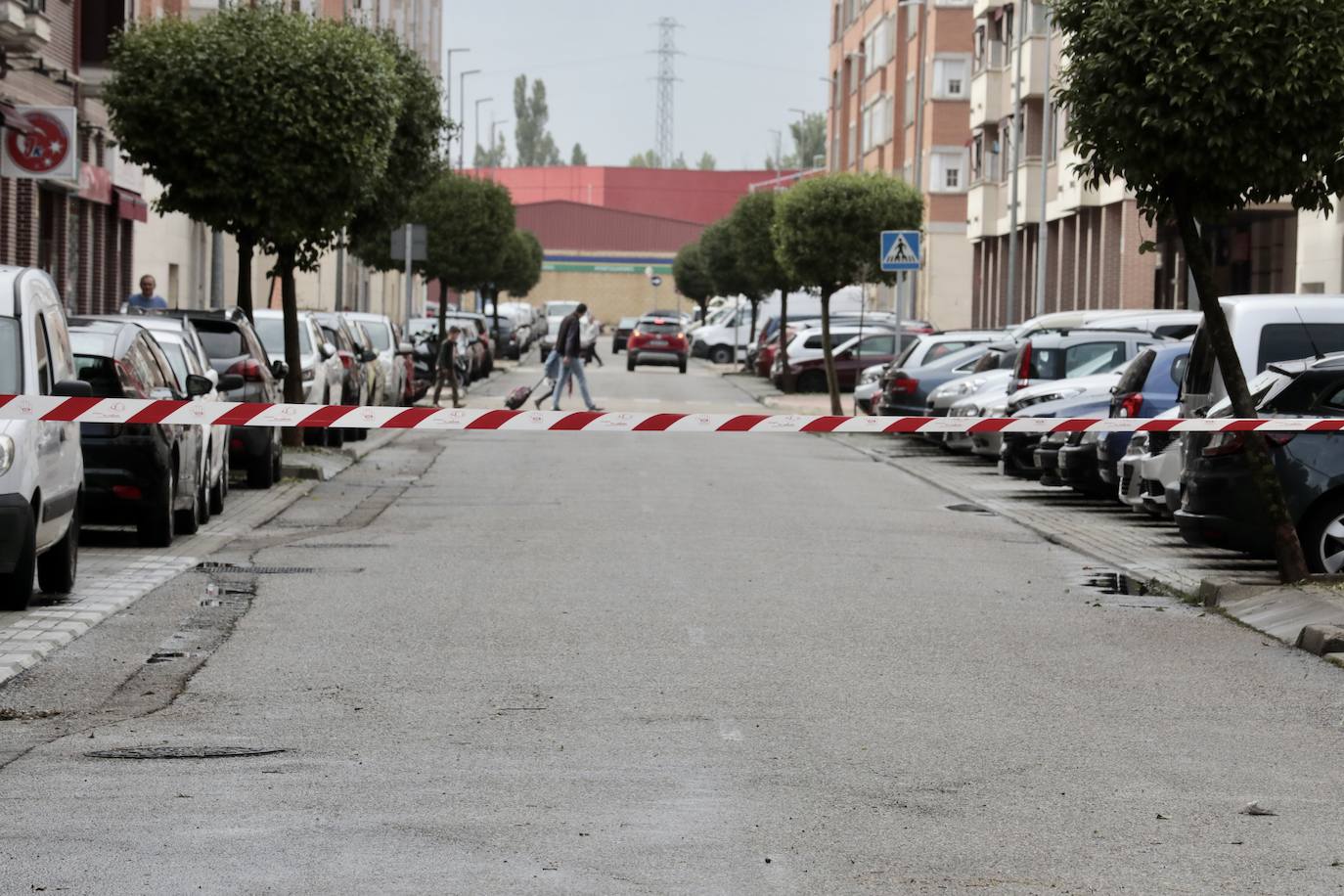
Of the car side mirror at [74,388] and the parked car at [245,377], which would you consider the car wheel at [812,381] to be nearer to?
the parked car at [245,377]

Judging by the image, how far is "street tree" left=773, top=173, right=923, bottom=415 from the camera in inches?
1795

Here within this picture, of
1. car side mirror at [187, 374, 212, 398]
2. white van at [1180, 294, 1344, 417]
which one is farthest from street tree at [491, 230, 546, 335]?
white van at [1180, 294, 1344, 417]

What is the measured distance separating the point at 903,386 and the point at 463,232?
124 feet

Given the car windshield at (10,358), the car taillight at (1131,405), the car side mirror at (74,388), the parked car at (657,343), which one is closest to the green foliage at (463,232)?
the parked car at (657,343)

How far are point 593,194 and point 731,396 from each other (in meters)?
105

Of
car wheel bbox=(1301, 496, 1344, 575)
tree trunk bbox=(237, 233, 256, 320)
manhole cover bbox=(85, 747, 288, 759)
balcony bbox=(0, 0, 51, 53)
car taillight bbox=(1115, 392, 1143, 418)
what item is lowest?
manhole cover bbox=(85, 747, 288, 759)

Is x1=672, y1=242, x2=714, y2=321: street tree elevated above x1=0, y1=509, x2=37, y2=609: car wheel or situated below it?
above

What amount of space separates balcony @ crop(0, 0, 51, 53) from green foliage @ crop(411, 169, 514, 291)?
1431 inches

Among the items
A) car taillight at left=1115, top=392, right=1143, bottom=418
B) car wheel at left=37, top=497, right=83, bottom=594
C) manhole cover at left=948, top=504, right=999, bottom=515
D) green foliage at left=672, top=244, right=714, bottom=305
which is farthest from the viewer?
green foliage at left=672, top=244, right=714, bottom=305

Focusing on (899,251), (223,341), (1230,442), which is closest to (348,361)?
(223,341)

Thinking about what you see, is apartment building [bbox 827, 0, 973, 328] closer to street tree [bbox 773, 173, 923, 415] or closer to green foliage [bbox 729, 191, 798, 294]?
green foliage [bbox 729, 191, 798, 294]

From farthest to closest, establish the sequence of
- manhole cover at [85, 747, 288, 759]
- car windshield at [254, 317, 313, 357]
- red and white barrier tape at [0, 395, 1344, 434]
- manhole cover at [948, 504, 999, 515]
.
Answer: car windshield at [254, 317, 313, 357] < manhole cover at [948, 504, 999, 515] < red and white barrier tape at [0, 395, 1344, 434] < manhole cover at [85, 747, 288, 759]

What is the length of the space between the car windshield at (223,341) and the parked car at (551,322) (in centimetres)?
5665

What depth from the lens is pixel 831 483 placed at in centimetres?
2391
